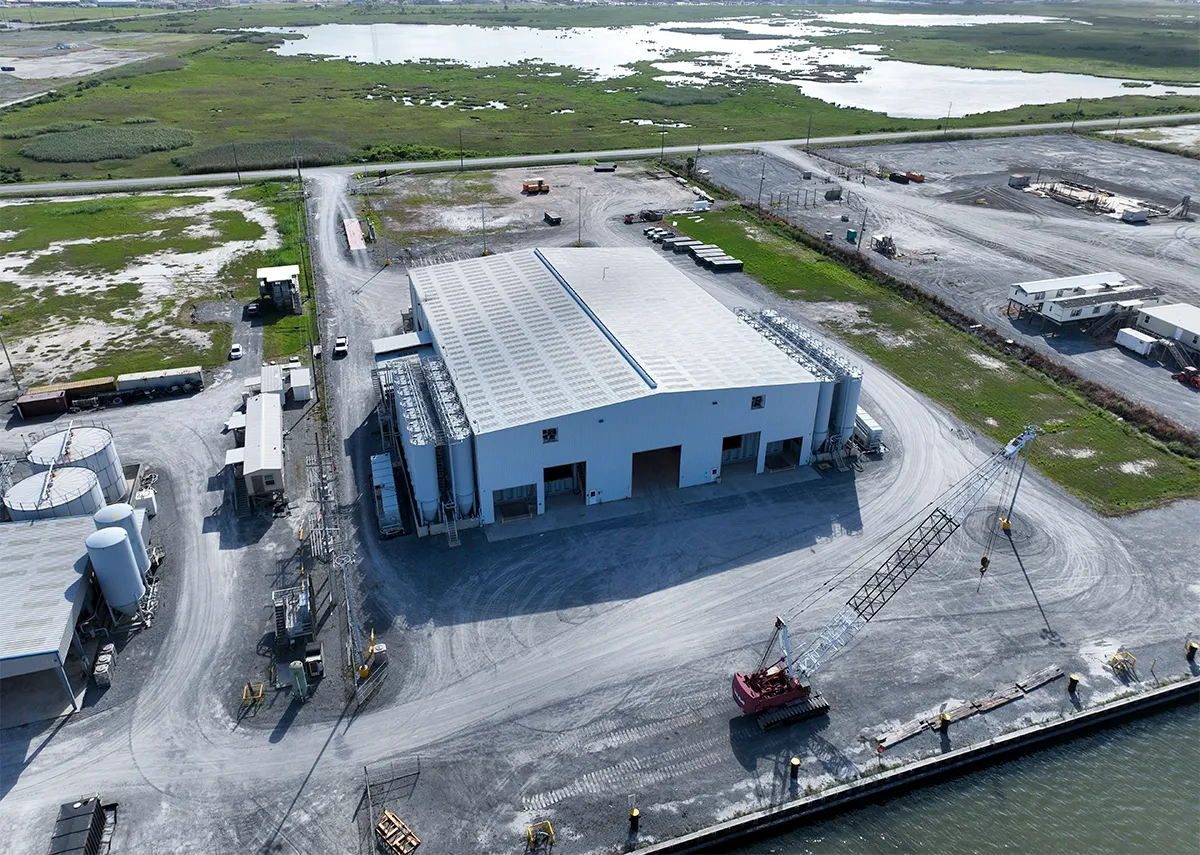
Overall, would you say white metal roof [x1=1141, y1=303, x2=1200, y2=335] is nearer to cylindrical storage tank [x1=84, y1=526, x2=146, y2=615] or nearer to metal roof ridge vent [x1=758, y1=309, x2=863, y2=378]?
metal roof ridge vent [x1=758, y1=309, x2=863, y2=378]

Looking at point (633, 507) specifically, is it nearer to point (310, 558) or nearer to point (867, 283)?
point (310, 558)

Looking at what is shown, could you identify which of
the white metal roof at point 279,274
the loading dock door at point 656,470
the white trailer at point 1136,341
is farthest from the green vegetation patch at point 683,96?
the loading dock door at point 656,470

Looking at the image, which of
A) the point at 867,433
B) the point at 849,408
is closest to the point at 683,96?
the point at 867,433

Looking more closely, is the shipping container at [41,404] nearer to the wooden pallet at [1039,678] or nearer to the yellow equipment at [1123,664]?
the wooden pallet at [1039,678]

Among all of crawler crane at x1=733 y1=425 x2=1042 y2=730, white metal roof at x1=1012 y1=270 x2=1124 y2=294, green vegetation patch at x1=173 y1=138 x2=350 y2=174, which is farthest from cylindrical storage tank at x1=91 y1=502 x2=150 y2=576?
green vegetation patch at x1=173 y1=138 x2=350 y2=174

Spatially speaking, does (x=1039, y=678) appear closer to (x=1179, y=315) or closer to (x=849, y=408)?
(x=849, y=408)

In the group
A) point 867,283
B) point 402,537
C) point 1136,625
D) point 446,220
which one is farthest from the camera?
point 446,220

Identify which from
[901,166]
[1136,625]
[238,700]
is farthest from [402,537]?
[901,166]
